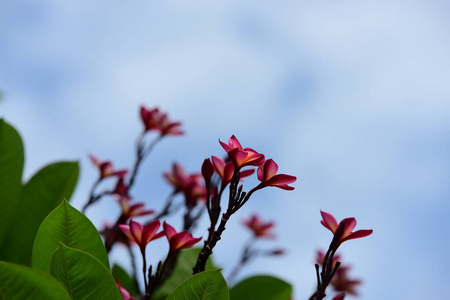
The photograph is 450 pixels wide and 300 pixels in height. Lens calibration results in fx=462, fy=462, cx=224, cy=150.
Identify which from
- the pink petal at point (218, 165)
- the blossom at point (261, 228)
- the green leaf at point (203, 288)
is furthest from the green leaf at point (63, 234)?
the blossom at point (261, 228)

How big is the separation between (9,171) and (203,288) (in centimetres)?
116

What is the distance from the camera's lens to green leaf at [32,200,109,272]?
1.06 m

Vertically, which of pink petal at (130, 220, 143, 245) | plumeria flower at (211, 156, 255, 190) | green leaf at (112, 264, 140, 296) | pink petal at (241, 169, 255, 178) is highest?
pink petal at (241, 169, 255, 178)

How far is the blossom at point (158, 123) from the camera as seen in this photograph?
7.48ft

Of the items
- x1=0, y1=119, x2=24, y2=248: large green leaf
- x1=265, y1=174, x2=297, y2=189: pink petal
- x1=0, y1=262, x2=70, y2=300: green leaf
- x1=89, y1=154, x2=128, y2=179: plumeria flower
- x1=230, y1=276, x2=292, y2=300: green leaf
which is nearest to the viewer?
x1=0, y1=262, x2=70, y2=300: green leaf

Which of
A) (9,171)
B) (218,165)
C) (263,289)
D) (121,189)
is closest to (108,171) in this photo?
(121,189)

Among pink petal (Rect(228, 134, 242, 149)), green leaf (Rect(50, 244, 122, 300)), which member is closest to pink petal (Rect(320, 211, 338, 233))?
pink petal (Rect(228, 134, 242, 149))

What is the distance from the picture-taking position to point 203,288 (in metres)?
0.98

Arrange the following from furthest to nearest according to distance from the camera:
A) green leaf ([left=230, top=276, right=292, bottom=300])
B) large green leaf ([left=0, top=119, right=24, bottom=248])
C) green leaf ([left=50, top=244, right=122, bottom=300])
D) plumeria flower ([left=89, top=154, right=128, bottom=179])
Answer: plumeria flower ([left=89, top=154, right=128, bottom=179]) → green leaf ([left=230, top=276, right=292, bottom=300]) → large green leaf ([left=0, top=119, right=24, bottom=248]) → green leaf ([left=50, top=244, right=122, bottom=300])

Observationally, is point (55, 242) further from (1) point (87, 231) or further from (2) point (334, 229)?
(2) point (334, 229)

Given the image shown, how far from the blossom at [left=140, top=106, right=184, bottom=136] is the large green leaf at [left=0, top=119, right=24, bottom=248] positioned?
0.62 meters

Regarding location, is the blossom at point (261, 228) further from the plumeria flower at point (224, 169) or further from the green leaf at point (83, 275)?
the green leaf at point (83, 275)

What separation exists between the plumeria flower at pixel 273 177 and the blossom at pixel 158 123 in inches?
47.8

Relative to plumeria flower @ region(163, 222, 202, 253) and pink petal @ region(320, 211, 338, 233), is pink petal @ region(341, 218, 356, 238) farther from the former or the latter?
plumeria flower @ region(163, 222, 202, 253)
